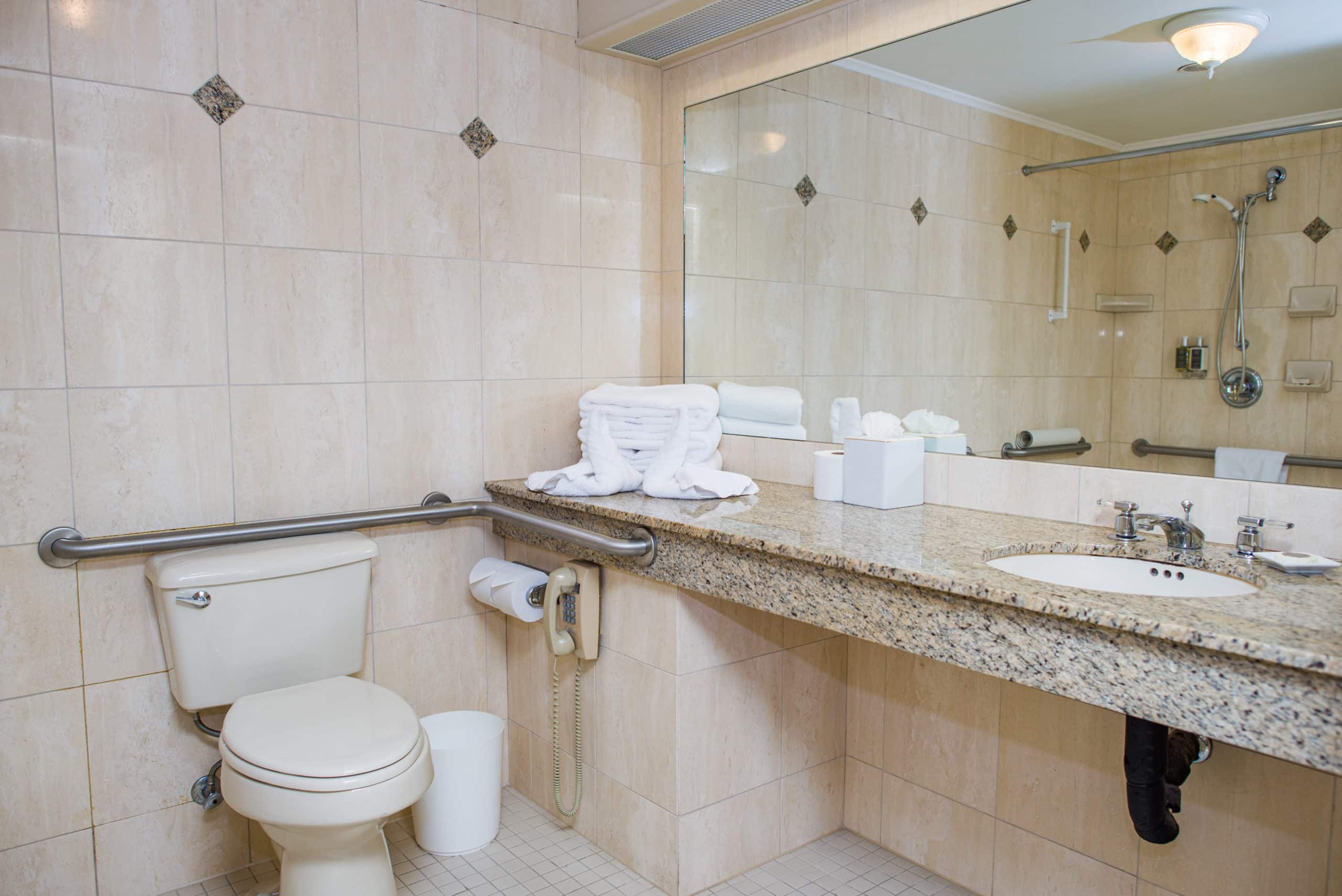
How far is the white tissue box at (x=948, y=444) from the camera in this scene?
1.91 metres

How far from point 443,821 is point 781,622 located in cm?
95

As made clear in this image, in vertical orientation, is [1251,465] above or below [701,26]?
below

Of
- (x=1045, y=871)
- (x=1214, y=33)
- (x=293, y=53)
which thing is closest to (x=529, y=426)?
(x=293, y=53)

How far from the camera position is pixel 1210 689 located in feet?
3.48

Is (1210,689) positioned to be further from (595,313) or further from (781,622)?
(595,313)

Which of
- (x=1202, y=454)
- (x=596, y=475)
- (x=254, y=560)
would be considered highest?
(x=1202, y=454)

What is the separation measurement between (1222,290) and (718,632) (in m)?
1.17

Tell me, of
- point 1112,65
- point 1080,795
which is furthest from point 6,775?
point 1112,65

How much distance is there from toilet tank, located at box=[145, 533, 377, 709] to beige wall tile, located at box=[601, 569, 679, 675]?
1.83ft

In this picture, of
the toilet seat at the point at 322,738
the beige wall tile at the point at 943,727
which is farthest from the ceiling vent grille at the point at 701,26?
the toilet seat at the point at 322,738

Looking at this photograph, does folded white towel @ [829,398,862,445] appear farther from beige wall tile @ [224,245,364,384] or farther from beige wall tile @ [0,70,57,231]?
beige wall tile @ [0,70,57,231]

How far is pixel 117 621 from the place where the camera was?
1.90 m

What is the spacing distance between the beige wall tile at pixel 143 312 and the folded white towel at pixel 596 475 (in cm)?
77

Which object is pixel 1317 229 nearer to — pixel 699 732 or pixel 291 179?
pixel 699 732
